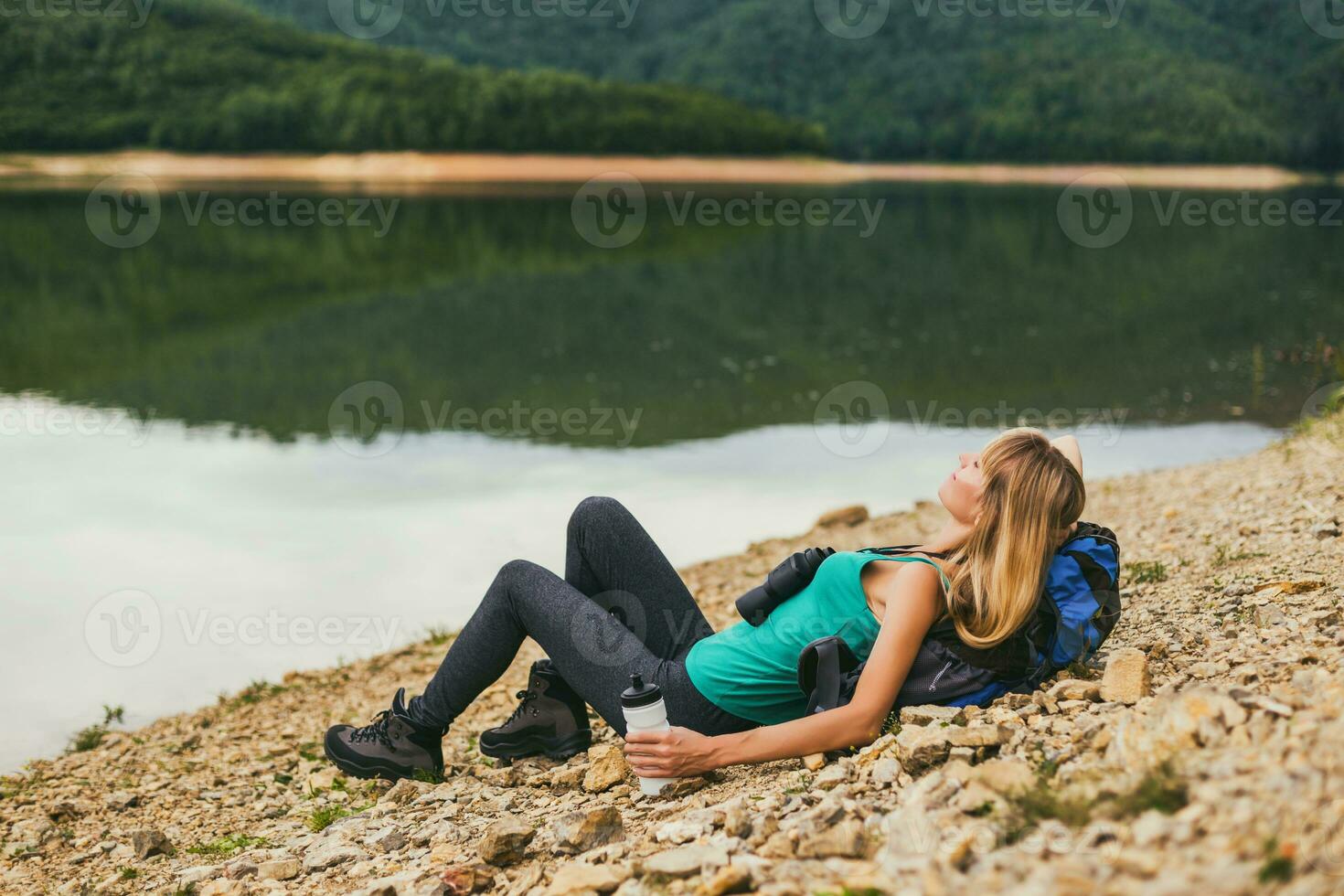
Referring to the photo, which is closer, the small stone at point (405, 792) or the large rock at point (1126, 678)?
the large rock at point (1126, 678)

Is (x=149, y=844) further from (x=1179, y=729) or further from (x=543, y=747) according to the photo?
(x=1179, y=729)

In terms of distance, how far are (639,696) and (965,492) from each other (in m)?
1.22

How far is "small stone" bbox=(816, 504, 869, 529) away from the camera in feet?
29.7

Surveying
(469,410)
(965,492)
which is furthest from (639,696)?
(469,410)

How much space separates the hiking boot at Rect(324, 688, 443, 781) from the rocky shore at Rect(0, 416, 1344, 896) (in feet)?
0.31

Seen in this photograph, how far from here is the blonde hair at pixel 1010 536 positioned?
3.63 metres

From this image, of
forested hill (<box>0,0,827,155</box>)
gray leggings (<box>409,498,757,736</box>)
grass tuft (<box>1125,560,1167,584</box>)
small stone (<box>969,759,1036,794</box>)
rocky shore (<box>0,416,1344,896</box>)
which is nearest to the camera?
rocky shore (<box>0,416,1344,896</box>)

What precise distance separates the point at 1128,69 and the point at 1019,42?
19.3m

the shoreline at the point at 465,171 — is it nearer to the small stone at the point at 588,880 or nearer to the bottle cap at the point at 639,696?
the bottle cap at the point at 639,696

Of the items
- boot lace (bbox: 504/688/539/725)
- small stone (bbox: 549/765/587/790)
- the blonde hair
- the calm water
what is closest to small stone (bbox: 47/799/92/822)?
the calm water

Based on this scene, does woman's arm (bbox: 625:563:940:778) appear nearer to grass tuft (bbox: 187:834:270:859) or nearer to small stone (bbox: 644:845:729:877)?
small stone (bbox: 644:845:729:877)

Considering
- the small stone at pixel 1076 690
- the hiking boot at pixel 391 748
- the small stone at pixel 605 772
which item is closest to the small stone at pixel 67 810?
the hiking boot at pixel 391 748

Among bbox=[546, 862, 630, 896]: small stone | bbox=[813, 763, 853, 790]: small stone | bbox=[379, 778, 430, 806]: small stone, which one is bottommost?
bbox=[379, 778, 430, 806]: small stone

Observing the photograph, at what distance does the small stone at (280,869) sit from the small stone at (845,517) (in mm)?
5646
